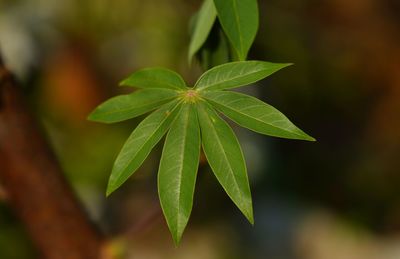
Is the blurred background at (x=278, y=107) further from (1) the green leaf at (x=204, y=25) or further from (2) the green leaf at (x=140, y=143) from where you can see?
(2) the green leaf at (x=140, y=143)

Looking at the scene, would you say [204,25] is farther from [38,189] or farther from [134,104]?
[38,189]

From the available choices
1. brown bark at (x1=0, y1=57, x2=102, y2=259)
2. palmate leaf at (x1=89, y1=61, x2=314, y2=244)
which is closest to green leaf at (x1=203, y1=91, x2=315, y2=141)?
palmate leaf at (x1=89, y1=61, x2=314, y2=244)

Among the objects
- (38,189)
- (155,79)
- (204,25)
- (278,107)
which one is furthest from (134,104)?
(278,107)

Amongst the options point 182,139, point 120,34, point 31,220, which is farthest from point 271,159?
point 182,139

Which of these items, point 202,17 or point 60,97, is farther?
point 60,97

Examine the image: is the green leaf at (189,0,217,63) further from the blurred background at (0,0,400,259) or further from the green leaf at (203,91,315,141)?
the blurred background at (0,0,400,259)

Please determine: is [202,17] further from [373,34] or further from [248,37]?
[373,34]
